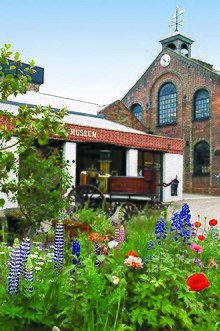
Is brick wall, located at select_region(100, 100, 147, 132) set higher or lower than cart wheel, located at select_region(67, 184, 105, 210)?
higher

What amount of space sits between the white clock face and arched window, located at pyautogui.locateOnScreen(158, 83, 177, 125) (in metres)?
1.67

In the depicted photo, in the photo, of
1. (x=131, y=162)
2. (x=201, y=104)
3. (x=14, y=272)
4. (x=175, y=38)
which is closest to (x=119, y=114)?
(x=201, y=104)

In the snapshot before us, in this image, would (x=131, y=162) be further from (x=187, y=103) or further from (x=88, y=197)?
(x=187, y=103)

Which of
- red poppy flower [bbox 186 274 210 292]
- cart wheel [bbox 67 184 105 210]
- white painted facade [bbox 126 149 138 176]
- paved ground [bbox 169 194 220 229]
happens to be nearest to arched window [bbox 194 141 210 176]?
white painted facade [bbox 126 149 138 176]

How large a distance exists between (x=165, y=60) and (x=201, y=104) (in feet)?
17.5

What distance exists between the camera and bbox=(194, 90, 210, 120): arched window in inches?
1147

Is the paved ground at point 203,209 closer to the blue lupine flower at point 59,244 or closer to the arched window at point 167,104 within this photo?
the blue lupine flower at point 59,244

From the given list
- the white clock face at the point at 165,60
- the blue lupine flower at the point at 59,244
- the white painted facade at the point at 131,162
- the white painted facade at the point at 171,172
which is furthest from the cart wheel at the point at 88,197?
the white clock face at the point at 165,60

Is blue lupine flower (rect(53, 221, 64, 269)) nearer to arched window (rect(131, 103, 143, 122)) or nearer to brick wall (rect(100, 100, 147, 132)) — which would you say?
brick wall (rect(100, 100, 147, 132))

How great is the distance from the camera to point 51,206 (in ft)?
23.0

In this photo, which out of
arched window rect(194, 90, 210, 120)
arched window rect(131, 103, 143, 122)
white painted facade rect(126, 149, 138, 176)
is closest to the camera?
white painted facade rect(126, 149, 138, 176)

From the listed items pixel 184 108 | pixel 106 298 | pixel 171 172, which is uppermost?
pixel 184 108

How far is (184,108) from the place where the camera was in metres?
30.4

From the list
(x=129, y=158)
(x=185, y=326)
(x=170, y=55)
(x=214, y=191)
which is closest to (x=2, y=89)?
(x=185, y=326)
